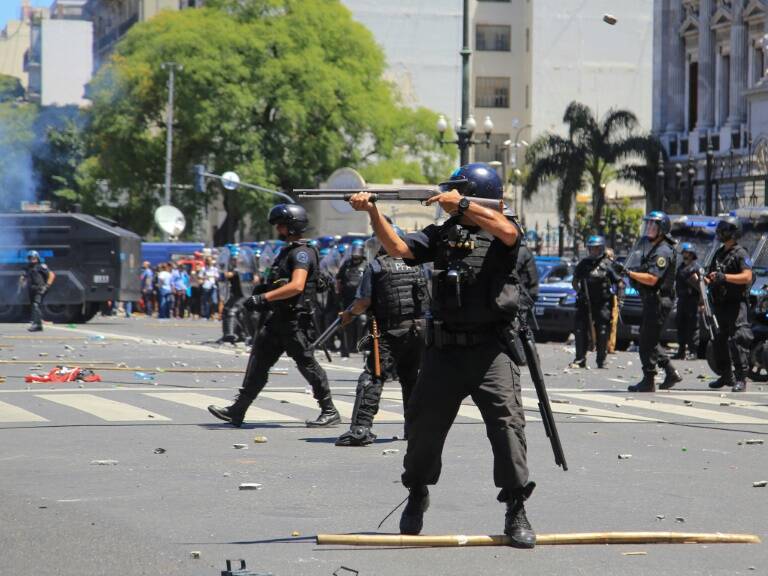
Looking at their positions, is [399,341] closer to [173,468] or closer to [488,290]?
[173,468]

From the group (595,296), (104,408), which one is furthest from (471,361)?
(595,296)

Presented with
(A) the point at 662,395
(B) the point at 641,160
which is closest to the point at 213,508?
(A) the point at 662,395

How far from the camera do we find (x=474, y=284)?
790 cm

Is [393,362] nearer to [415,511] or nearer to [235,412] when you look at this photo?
[235,412]

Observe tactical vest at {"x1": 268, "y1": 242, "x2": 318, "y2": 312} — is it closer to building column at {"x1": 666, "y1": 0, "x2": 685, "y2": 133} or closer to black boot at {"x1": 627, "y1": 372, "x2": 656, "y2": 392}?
black boot at {"x1": 627, "y1": 372, "x2": 656, "y2": 392}

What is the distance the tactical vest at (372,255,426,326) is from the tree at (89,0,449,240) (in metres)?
48.5

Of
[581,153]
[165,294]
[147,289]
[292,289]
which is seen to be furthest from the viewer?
[147,289]

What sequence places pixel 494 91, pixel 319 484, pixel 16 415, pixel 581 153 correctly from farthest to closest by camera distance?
pixel 494 91
pixel 581 153
pixel 16 415
pixel 319 484

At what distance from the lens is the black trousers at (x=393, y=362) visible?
39.7 ft

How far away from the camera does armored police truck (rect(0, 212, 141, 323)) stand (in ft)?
132

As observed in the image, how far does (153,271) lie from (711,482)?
4183 centimetres

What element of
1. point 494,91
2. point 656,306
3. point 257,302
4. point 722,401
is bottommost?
point 722,401

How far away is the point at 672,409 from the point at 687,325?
1018 cm

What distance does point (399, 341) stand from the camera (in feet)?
39.6
